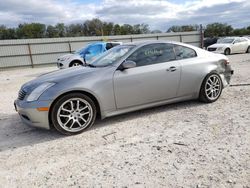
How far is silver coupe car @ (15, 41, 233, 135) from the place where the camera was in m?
3.64

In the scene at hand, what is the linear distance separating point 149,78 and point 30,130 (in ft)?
7.71

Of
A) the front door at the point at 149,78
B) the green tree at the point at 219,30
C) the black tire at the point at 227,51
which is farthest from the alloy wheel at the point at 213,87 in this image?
the green tree at the point at 219,30

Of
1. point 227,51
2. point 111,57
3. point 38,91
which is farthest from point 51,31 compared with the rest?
point 38,91

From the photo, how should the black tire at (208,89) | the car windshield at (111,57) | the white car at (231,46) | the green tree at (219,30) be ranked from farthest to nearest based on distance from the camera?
1. the green tree at (219,30)
2. the white car at (231,46)
3. the black tire at (208,89)
4. the car windshield at (111,57)

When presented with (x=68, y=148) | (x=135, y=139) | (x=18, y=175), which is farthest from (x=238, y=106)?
(x=18, y=175)

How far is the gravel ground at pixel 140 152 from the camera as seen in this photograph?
2498mm

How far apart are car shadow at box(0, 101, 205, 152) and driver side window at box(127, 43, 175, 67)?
1032 mm

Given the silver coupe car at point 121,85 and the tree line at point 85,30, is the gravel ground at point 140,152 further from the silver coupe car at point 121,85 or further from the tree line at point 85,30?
the tree line at point 85,30

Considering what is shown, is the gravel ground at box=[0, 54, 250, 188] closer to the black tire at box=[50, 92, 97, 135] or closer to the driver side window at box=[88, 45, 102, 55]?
the black tire at box=[50, 92, 97, 135]

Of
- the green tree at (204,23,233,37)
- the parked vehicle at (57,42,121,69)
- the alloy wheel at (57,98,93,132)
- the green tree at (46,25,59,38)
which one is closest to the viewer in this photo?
the alloy wheel at (57,98,93,132)

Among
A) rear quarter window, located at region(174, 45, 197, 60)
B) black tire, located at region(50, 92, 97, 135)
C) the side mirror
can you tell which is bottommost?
black tire, located at region(50, 92, 97, 135)

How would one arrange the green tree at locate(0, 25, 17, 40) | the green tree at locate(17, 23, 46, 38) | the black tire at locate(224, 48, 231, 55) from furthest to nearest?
the green tree at locate(17, 23, 46, 38) → the green tree at locate(0, 25, 17, 40) → the black tire at locate(224, 48, 231, 55)

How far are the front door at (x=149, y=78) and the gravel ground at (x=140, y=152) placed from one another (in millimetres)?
404

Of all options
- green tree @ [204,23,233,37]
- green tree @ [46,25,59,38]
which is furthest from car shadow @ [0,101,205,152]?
green tree @ [204,23,233,37]
